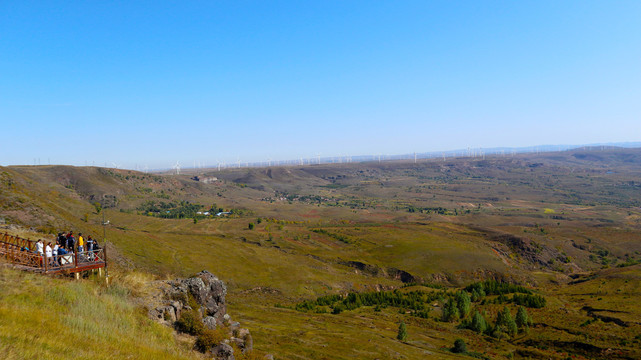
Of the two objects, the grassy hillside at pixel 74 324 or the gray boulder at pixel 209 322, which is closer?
the grassy hillside at pixel 74 324

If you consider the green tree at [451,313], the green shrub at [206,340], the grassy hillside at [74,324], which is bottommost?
the green tree at [451,313]

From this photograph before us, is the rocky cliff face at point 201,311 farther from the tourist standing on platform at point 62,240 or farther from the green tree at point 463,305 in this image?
the green tree at point 463,305

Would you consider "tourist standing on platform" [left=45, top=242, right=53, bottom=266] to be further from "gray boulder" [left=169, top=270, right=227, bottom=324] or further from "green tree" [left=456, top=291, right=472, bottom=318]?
"green tree" [left=456, top=291, right=472, bottom=318]

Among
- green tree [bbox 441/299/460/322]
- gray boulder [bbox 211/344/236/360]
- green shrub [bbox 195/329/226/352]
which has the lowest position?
green tree [bbox 441/299/460/322]

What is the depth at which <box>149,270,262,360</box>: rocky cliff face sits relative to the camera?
22.3m

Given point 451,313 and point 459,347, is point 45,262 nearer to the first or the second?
point 459,347

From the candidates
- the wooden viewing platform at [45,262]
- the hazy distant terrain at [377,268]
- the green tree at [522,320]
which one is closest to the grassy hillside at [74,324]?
the wooden viewing platform at [45,262]

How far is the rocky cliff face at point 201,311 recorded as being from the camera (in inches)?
878

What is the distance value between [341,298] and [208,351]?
63434 mm

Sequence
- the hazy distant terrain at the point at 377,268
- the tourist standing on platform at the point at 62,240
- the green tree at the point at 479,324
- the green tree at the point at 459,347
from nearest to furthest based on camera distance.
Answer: the tourist standing on platform at the point at 62,240 → the hazy distant terrain at the point at 377,268 → the green tree at the point at 459,347 → the green tree at the point at 479,324

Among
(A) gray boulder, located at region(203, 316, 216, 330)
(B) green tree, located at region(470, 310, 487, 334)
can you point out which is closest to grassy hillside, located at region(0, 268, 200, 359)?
(A) gray boulder, located at region(203, 316, 216, 330)

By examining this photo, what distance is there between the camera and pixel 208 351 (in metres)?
21.6

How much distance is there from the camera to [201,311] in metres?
26.3

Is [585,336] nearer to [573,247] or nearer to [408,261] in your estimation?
[408,261]
